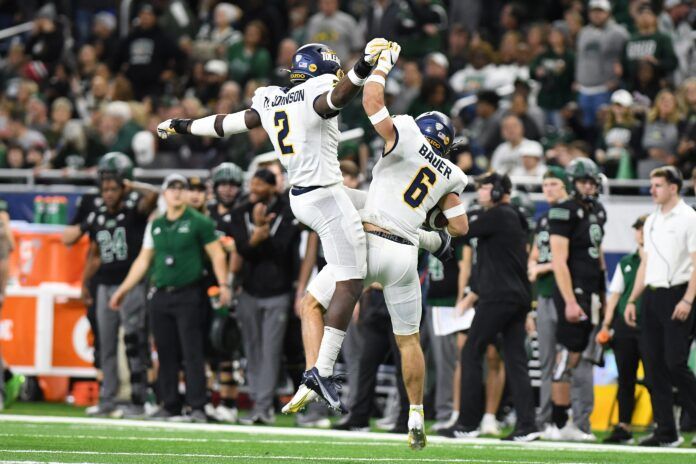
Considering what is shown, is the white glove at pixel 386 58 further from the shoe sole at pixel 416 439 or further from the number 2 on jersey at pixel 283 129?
the shoe sole at pixel 416 439

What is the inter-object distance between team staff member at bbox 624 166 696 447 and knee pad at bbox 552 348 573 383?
A: 37.6 inches

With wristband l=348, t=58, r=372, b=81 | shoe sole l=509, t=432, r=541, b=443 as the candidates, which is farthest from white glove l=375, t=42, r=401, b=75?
shoe sole l=509, t=432, r=541, b=443

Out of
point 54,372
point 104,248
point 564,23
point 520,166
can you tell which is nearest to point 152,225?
point 104,248

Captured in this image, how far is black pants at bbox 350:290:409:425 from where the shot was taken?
44.0 feet

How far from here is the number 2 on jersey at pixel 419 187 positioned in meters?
9.95

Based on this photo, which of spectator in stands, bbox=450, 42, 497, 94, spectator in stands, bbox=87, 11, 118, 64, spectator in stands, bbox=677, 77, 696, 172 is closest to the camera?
spectator in stands, bbox=677, 77, 696, 172

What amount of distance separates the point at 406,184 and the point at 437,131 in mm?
614

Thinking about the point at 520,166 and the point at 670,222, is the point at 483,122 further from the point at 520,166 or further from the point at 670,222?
the point at 670,222

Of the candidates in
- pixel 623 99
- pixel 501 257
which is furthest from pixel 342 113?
pixel 501 257

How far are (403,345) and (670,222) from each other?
3206 millimetres

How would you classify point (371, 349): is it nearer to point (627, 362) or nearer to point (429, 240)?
point (627, 362)

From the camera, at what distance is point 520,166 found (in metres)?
16.7

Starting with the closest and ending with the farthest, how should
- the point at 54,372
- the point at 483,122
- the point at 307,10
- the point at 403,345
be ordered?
the point at 403,345, the point at 54,372, the point at 483,122, the point at 307,10

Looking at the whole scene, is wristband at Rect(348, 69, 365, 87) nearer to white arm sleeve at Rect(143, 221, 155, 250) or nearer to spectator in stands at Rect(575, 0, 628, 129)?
white arm sleeve at Rect(143, 221, 155, 250)
